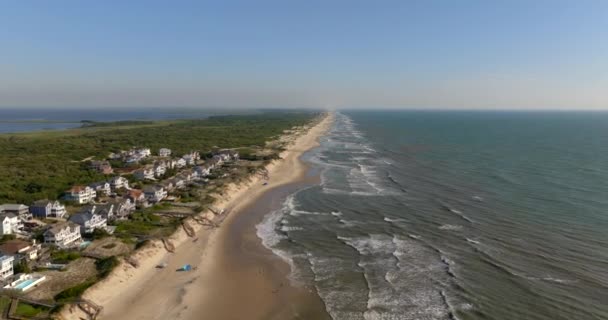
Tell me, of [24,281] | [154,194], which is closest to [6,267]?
[24,281]

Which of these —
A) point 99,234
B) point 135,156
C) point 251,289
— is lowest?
point 251,289

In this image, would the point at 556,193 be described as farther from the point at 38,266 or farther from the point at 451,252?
the point at 38,266

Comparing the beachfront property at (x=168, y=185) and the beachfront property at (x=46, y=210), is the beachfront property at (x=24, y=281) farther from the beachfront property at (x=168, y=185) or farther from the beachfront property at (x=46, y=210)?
the beachfront property at (x=168, y=185)

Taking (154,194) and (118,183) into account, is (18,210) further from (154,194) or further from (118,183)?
(118,183)

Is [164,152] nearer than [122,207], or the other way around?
[122,207]

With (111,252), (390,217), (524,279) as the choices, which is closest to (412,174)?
(390,217)

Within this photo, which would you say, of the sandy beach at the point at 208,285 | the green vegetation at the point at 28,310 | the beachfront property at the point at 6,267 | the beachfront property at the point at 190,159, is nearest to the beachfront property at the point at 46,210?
the sandy beach at the point at 208,285

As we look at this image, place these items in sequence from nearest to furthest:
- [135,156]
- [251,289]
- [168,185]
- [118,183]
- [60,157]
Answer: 1. [251,289]
2. [168,185]
3. [118,183]
4. [135,156]
5. [60,157]
